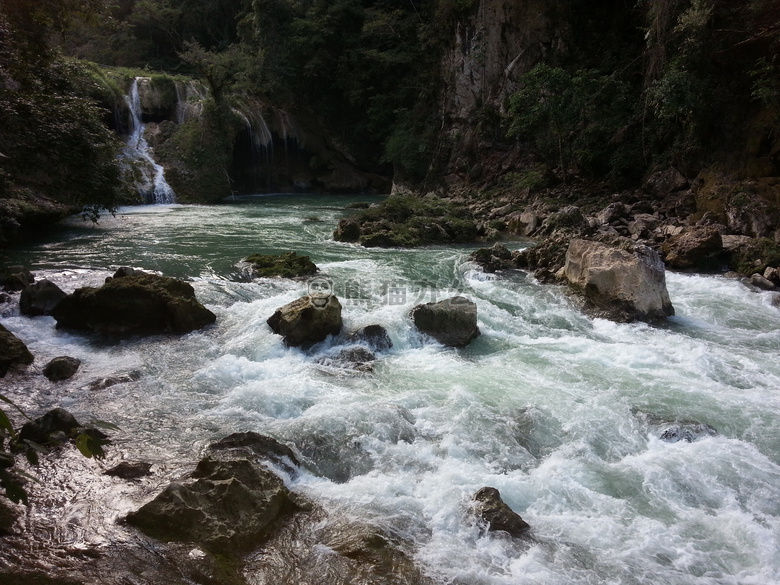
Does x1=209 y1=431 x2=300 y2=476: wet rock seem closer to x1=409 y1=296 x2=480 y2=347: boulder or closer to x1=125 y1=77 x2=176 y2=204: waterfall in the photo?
x1=409 y1=296 x2=480 y2=347: boulder

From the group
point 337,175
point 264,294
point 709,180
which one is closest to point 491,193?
point 709,180

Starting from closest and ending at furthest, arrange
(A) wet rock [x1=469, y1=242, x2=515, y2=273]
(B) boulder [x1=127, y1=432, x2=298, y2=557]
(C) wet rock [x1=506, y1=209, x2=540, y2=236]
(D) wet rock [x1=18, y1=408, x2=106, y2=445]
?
(B) boulder [x1=127, y1=432, x2=298, y2=557] < (D) wet rock [x1=18, y1=408, x2=106, y2=445] < (A) wet rock [x1=469, y1=242, x2=515, y2=273] < (C) wet rock [x1=506, y1=209, x2=540, y2=236]

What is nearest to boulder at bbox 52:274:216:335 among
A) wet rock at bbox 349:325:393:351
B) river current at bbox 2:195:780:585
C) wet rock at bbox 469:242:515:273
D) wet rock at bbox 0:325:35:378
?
river current at bbox 2:195:780:585

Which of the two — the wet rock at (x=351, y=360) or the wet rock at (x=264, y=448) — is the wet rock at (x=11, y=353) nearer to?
the wet rock at (x=264, y=448)

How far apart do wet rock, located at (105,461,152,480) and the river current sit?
12cm

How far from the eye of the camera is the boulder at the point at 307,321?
7777mm

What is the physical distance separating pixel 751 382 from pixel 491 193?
15394 mm

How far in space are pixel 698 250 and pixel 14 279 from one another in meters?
13.2

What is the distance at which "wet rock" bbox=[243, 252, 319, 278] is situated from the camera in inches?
433

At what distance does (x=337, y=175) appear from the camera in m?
29.9

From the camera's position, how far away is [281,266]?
1119cm

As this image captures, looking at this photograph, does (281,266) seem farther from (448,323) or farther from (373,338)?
(448,323)

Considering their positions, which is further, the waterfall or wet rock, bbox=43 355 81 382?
the waterfall

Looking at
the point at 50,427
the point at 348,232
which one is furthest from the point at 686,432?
the point at 348,232
